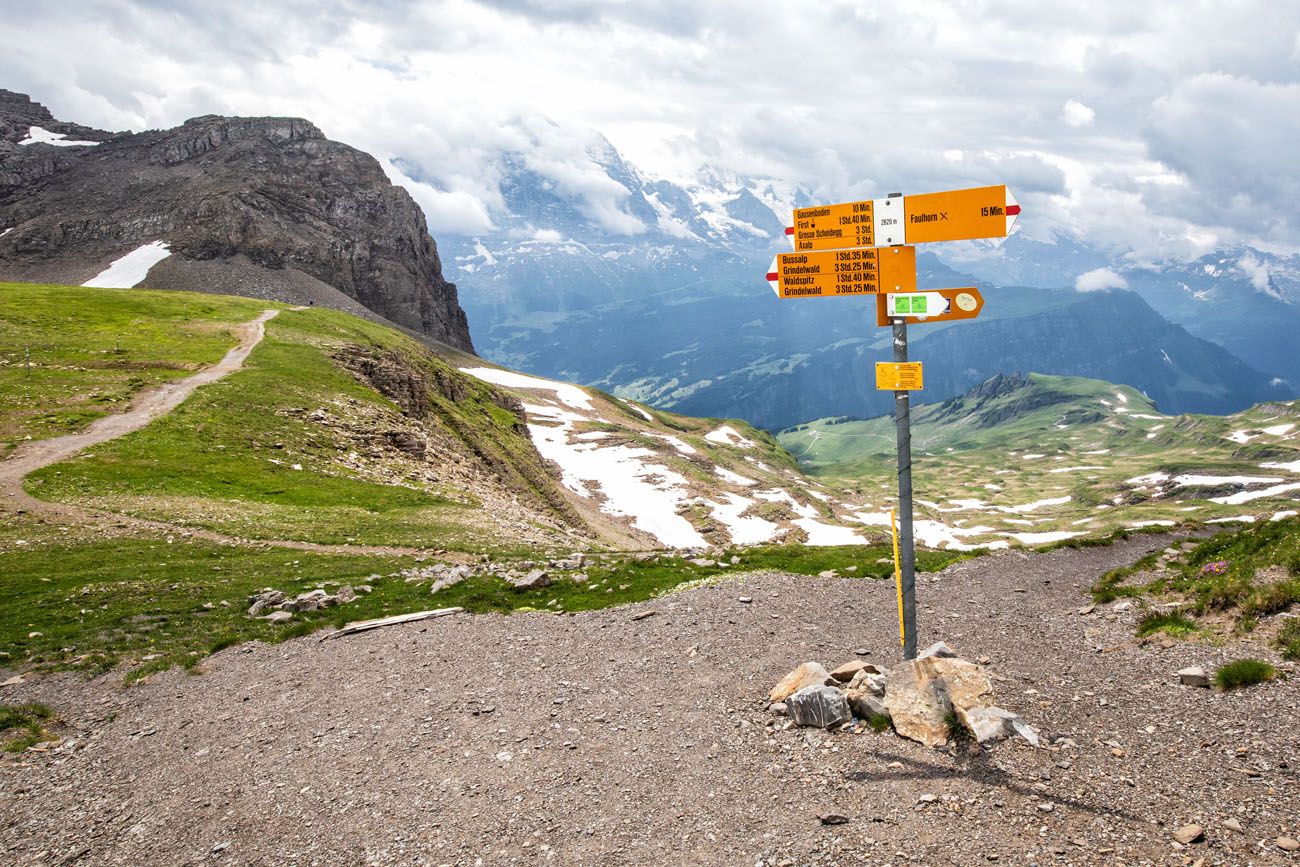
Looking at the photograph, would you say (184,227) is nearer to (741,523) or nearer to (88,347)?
(88,347)

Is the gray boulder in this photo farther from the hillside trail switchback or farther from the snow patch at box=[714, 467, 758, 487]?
the snow patch at box=[714, 467, 758, 487]

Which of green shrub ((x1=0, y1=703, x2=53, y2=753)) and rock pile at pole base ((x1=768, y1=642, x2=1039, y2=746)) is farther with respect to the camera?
green shrub ((x1=0, y1=703, x2=53, y2=753))

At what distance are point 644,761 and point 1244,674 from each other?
10.6 m

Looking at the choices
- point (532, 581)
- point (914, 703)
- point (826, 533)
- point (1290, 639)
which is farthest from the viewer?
point (826, 533)

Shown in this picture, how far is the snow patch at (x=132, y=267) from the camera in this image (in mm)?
143750

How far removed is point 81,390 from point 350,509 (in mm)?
28642

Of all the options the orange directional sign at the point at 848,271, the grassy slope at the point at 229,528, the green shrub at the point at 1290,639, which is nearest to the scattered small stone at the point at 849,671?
the green shrub at the point at 1290,639

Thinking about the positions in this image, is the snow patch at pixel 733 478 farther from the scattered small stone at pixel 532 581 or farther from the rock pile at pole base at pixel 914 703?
the rock pile at pole base at pixel 914 703

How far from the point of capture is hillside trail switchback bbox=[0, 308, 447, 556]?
3062 centimetres

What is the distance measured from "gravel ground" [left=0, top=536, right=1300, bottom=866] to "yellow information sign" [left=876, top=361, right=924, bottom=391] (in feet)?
20.4

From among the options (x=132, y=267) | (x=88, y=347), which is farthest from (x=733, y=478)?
(x=132, y=267)

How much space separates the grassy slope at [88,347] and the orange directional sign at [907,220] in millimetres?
47192

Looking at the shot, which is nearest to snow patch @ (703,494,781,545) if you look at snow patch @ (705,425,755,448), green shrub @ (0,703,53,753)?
green shrub @ (0,703,53,753)

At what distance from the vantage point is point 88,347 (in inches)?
2338
